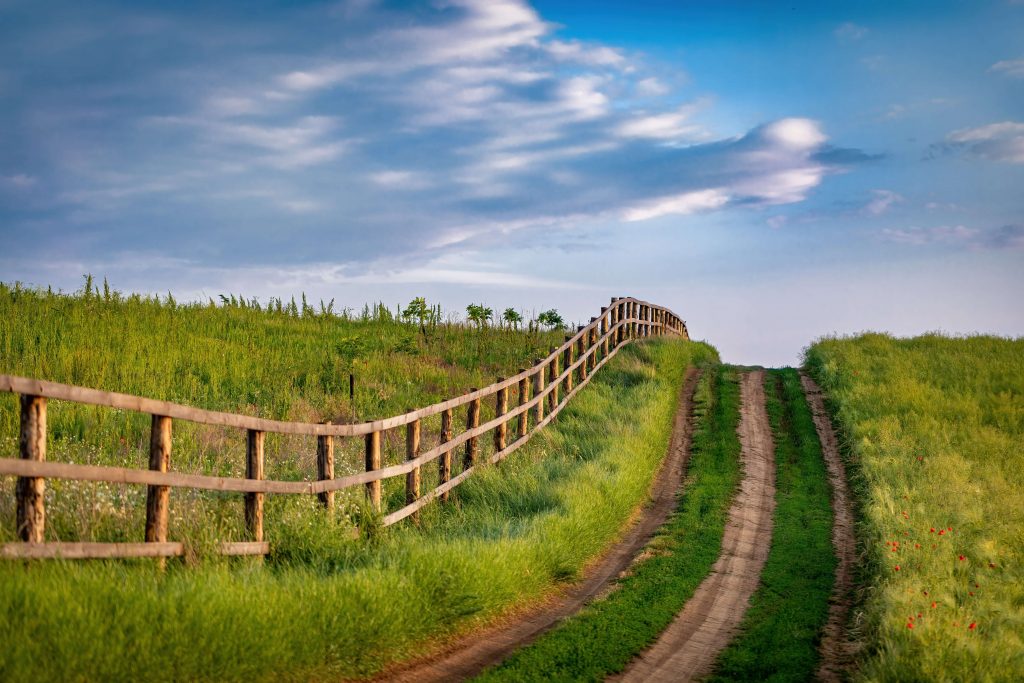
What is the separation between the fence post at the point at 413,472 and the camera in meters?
11.5

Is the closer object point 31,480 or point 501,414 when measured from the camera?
point 31,480

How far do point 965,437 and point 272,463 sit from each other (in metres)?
15.0

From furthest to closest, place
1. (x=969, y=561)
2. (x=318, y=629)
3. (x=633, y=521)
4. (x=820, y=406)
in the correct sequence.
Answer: (x=820, y=406) < (x=633, y=521) < (x=969, y=561) < (x=318, y=629)

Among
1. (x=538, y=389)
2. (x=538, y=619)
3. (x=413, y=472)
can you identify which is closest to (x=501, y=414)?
(x=538, y=389)

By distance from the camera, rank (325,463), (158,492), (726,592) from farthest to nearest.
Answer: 1. (726,592)
2. (325,463)
3. (158,492)

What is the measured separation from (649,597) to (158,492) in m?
5.74

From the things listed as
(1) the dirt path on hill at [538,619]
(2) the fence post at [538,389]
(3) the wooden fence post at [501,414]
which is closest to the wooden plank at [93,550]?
(1) the dirt path on hill at [538,619]

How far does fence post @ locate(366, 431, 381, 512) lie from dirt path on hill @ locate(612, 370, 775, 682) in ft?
12.9

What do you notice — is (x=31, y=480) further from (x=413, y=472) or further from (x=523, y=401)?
(x=523, y=401)

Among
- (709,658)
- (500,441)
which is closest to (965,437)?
(500,441)

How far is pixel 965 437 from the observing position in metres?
18.2

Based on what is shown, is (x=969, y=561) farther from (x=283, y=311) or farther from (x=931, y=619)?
(x=283, y=311)

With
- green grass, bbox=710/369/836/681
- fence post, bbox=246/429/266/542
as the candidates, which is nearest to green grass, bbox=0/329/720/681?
fence post, bbox=246/429/266/542

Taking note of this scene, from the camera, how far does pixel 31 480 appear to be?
648cm
